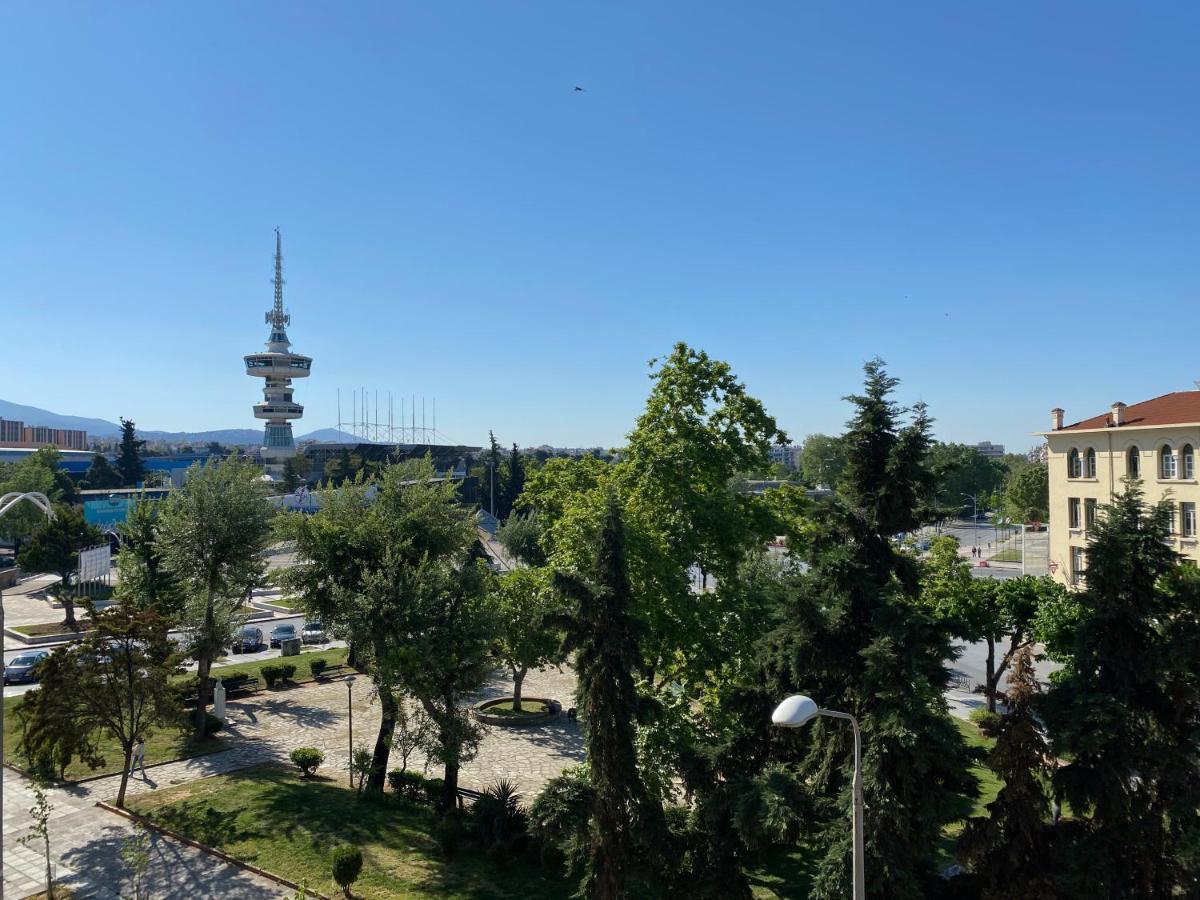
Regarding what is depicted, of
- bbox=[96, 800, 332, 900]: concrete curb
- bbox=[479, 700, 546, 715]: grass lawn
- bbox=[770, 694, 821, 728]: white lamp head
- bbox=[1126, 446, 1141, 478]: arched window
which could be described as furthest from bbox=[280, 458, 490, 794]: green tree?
bbox=[1126, 446, 1141, 478]: arched window

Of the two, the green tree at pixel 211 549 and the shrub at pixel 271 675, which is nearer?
the green tree at pixel 211 549

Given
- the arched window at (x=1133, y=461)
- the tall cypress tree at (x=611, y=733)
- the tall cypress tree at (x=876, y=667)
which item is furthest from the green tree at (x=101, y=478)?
the arched window at (x=1133, y=461)

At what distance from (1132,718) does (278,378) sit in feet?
522

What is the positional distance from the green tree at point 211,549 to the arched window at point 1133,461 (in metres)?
37.4

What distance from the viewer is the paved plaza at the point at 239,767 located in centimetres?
1684

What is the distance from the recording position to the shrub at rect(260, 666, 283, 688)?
32.9m

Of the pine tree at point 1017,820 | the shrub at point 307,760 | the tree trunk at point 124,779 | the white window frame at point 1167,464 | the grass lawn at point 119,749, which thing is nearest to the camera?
the pine tree at point 1017,820

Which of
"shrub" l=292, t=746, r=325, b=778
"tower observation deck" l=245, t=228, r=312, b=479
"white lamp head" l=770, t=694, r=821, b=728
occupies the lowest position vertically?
"shrub" l=292, t=746, r=325, b=778

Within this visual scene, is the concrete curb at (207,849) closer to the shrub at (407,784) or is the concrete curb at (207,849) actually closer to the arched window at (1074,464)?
the shrub at (407,784)

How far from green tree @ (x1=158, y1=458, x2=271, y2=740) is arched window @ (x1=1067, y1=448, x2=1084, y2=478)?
37.6 meters

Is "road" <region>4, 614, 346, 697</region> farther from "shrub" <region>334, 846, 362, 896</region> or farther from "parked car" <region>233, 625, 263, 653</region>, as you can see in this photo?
"shrub" <region>334, 846, 362, 896</region>

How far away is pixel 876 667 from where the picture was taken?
13008 millimetres

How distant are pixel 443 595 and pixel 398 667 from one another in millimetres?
2092

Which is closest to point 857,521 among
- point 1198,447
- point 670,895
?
point 670,895
